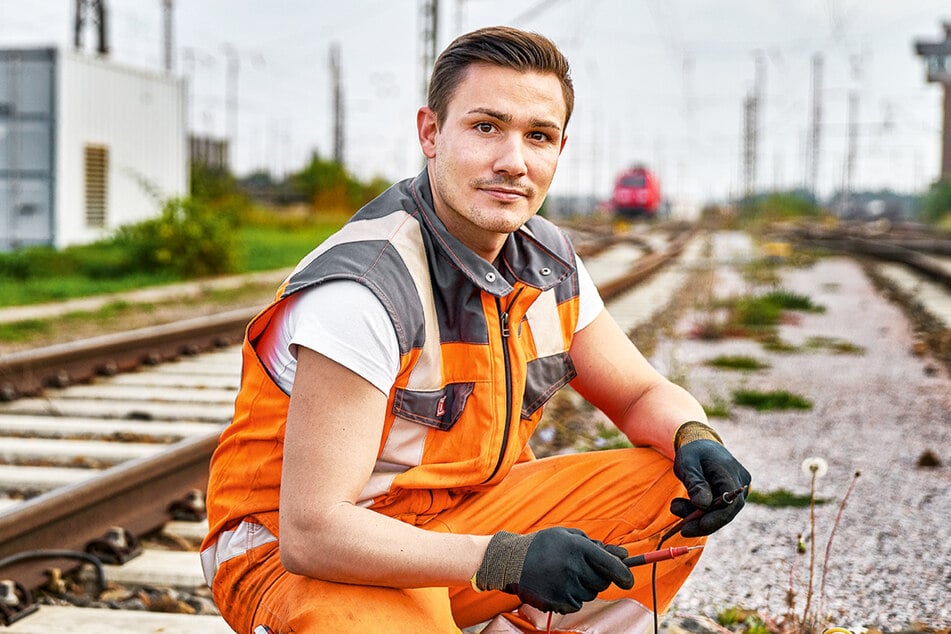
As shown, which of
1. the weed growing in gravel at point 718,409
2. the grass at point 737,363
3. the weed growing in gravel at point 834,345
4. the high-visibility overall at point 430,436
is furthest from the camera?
the weed growing in gravel at point 834,345

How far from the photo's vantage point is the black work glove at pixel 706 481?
230cm

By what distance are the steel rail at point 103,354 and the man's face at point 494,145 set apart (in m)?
4.38

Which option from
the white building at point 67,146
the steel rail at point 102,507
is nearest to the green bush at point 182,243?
the white building at point 67,146

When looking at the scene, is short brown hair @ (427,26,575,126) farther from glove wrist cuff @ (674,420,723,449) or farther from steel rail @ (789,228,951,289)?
steel rail @ (789,228,951,289)

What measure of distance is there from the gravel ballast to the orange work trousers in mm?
491

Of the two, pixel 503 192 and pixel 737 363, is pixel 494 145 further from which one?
pixel 737 363

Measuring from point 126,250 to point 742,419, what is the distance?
10269mm

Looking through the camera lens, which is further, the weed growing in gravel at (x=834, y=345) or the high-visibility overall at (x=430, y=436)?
the weed growing in gravel at (x=834, y=345)


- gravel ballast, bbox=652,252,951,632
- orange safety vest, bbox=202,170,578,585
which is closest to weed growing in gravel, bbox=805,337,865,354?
gravel ballast, bbox=652,252,951,632

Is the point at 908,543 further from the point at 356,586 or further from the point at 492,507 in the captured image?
the point at 356,586

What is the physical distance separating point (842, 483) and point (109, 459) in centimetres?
296

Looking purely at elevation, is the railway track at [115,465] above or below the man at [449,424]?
below

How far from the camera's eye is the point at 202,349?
7824 mm

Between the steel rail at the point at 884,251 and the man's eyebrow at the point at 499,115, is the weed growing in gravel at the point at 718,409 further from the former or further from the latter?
the steel rail at the point at 884,251
